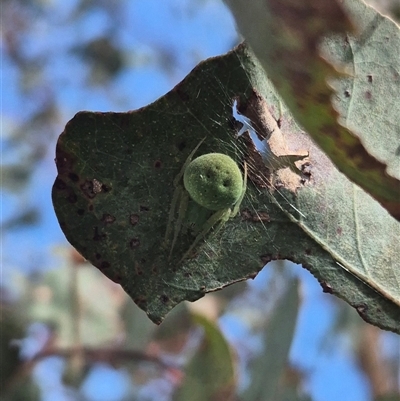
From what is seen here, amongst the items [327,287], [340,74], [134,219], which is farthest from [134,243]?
[340,74]

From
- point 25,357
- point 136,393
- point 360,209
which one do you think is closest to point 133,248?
point 360,209

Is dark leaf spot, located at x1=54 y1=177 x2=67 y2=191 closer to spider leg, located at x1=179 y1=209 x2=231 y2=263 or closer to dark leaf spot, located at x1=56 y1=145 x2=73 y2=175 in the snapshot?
dark leaf spot, located at x1=56 y1=145 x2=73 y2=175

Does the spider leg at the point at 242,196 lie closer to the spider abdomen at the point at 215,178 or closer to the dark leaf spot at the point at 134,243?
the spider abdomen at the point at 215,178

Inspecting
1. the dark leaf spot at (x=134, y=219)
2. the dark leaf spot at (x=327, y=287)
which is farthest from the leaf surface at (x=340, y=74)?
the dark leaf spot at (x=134, y=219)

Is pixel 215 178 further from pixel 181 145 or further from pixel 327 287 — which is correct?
pixel 327 287

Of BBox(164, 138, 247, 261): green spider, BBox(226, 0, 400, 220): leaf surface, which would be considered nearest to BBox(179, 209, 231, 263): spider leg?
A: BBox(164, 138, 247, 261): green spider

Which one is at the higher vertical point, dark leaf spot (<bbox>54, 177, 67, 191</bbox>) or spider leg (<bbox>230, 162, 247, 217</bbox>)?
spider leg (<bbox>230, 162, 247, 217</bbox>)

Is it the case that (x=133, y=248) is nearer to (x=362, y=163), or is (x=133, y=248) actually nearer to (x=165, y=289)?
(x=165, y=289)
